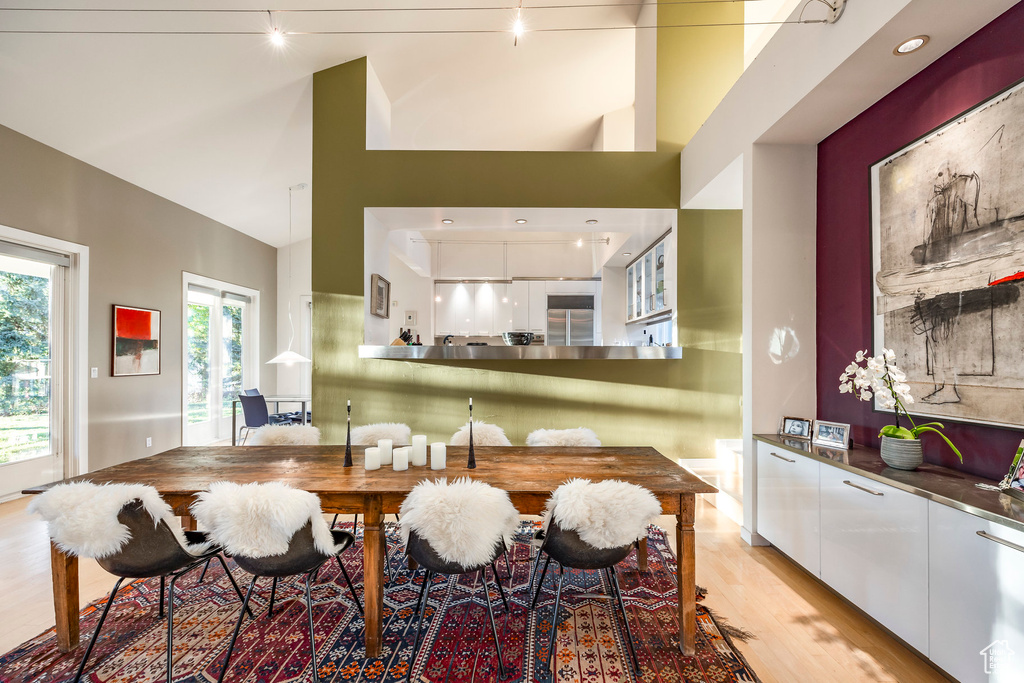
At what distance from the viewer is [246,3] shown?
3.33 m

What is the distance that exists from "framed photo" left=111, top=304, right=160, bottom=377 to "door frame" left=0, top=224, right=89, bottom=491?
0.34 meters

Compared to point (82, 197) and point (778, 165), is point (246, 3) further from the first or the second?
point (778, 165)

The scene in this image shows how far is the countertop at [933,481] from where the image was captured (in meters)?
1.59

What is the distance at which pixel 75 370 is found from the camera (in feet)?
14.2

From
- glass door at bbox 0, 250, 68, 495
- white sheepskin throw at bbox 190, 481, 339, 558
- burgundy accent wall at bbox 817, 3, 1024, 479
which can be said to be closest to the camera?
white sheepskin throw at bbox 190, 481, 339, 558

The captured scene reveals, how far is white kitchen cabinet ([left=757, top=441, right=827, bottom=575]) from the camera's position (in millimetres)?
2506

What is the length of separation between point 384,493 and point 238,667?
2.80 ft

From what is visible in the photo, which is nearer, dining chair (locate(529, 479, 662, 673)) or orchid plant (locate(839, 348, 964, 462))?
dining chair (locate(529, 479, 662, 673))

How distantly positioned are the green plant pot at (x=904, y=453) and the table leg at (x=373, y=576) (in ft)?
7.13

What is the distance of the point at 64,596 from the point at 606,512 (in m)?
2.18

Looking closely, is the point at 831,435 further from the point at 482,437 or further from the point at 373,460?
the point at 373,460

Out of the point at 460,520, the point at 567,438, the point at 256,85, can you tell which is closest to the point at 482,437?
the point at 567,438

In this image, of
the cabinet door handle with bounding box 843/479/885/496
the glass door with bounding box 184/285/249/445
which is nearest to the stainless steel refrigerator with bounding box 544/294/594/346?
the glass door with bounding box 184/285/249/445

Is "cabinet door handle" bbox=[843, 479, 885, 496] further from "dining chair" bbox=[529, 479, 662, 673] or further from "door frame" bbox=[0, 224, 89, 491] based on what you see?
"door frame" bbox=[0, 224, 89, 491]
